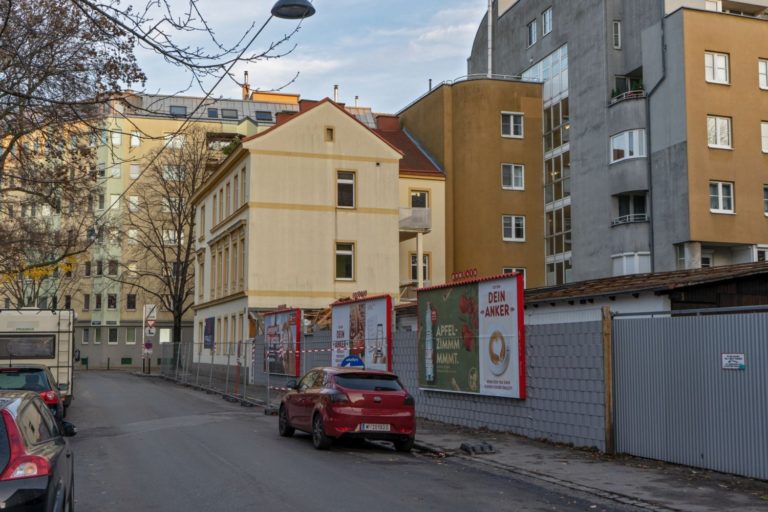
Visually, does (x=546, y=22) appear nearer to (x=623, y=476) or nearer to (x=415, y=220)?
(x=415, y=220)

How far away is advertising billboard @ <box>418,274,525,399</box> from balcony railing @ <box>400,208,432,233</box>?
23.8 metres

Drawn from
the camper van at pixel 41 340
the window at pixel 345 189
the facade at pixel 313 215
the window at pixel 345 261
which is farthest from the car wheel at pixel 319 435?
the window at pixel 345 189

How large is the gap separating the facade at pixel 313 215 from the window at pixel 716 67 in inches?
591

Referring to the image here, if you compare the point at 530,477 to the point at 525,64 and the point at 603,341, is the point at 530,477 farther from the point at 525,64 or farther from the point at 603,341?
the point at 525,64

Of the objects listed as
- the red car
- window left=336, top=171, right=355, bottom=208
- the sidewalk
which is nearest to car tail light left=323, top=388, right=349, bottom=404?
the red car

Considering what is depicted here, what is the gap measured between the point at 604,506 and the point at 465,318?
366 inches

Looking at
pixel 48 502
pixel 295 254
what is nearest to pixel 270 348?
pixel 295 254

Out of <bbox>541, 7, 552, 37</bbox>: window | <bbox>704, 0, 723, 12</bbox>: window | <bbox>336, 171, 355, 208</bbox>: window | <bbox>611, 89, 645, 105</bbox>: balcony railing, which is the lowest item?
<bbox>336, 171, 355, 208</bbox>: window

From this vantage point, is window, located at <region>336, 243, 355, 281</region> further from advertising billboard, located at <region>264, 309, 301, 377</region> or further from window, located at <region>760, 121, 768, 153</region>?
window, located at <region>760, 121, 768, 153</region>

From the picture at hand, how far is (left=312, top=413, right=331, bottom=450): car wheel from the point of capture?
50.7 ft

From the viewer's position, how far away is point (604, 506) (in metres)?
10.1

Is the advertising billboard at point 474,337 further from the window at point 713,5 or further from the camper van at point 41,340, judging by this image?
the window at point 713,5

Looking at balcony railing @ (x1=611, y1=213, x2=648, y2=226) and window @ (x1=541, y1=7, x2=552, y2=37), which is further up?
window @ (x1=541, y1=7, x2=552, y2=37)

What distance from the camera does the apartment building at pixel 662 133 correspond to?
37.4 meters
